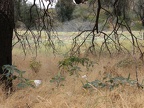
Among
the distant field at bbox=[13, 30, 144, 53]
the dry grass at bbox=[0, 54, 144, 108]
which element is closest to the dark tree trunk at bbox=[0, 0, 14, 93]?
the distant field at bbox=[13, 30, 144, 53]

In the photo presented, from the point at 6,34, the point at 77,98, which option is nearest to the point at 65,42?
the point at 6,34

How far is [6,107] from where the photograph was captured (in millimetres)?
3318

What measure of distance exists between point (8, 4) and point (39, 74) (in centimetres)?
326

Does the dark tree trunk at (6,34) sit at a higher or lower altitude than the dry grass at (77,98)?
higher

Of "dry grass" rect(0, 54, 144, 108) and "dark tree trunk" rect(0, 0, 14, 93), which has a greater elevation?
"dark tree trunk" rect(0, 0, 14, 93)

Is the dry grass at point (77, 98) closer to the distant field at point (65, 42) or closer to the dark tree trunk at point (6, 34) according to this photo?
the dark tree trunk at point (6, 34)

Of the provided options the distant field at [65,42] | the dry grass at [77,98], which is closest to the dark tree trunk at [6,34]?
the distant field at [65,42]

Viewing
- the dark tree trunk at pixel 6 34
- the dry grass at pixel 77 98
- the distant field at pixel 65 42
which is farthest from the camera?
the distant field at pixel 65 42

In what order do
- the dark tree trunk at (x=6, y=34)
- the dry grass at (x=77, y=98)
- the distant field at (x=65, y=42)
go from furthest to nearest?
the distant field at (x=65, y=42) < the dark tree trunk at (x=6, y=34) < the dry grass at (x=77, y=98)

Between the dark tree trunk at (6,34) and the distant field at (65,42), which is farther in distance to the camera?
the distant field at (65,42)

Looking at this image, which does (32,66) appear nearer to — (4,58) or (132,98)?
(4,58)

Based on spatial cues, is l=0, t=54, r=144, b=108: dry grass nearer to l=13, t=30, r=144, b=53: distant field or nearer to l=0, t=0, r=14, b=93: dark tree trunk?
l=0, t=0, r=14, b=93: dark tree trunk

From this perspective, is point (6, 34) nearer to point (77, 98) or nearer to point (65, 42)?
point (77, 98)

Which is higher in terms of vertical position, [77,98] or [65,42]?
[77,98]
